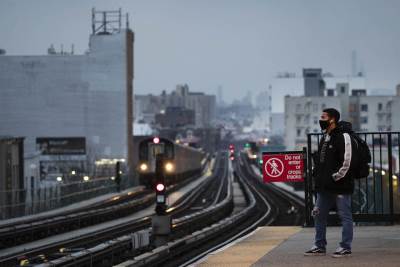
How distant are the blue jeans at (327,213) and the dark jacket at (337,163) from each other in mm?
117

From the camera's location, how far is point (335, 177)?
10.5 m

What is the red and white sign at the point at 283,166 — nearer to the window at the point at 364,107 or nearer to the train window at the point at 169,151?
the train window at the point at 169,151

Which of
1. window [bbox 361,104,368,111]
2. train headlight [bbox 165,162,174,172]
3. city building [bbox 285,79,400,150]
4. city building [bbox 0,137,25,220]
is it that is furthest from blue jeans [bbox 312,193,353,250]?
window [bbox 361,104,368,111]

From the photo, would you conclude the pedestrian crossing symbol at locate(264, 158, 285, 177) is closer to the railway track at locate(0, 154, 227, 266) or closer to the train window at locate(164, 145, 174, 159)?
the railway track at locate(0, 154, 227, 266)

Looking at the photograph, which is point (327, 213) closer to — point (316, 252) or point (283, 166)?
point (316, 252)

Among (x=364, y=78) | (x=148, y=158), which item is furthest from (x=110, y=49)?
(x=364, y=78)

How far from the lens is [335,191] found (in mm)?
10641

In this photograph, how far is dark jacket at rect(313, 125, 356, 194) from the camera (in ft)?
34.5

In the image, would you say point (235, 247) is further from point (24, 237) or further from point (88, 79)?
point (88, 79)

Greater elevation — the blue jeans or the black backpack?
the black backpack

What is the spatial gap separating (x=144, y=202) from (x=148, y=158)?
48.9 feet

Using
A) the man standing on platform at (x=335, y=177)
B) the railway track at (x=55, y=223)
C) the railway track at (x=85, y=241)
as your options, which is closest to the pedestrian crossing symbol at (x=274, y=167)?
the railway track at (x=85, y=241)

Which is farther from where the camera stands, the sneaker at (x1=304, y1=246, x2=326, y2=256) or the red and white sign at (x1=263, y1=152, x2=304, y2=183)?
the red and white sign at (x1=263, y1=152, x2=304, y2=183)

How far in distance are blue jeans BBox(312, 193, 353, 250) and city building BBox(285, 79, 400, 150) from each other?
105247 mm
